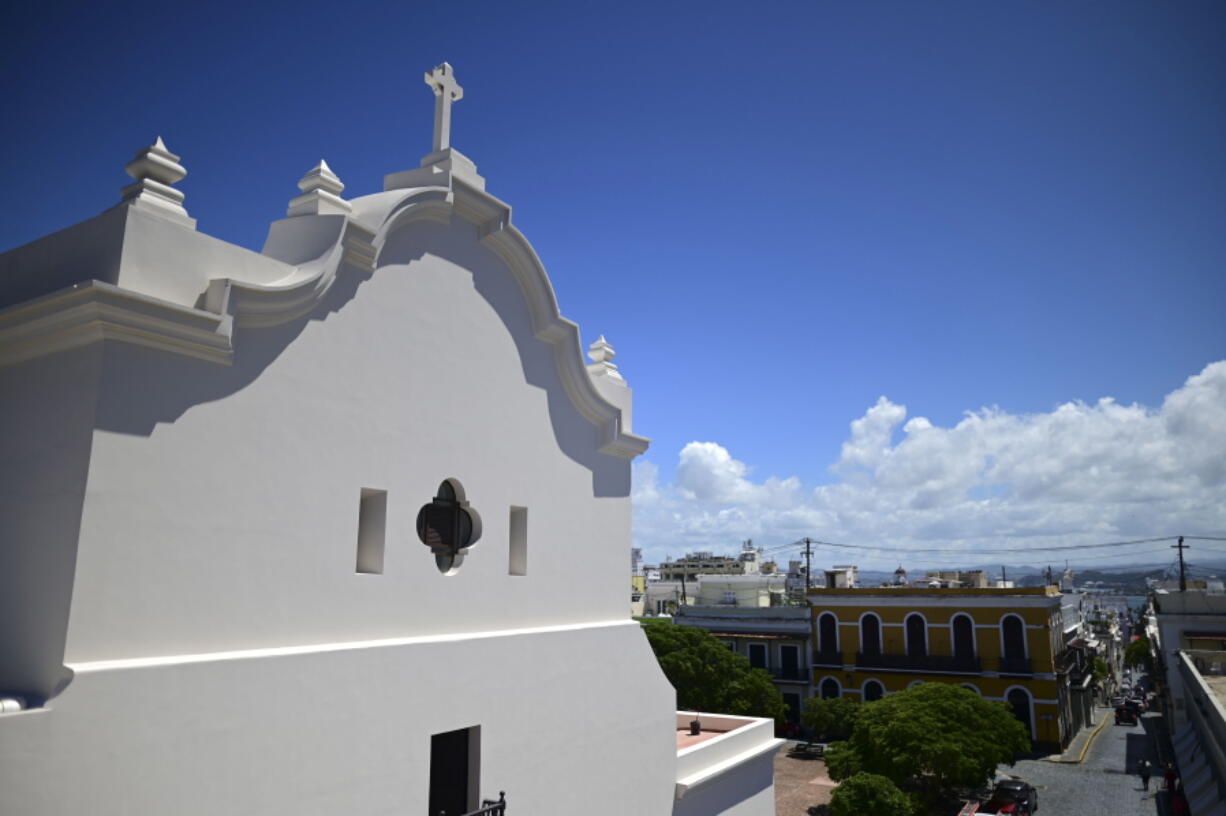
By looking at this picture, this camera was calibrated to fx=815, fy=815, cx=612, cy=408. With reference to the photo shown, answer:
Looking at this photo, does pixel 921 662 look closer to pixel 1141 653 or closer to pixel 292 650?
pixel 292 650

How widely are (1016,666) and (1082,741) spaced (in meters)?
8.01

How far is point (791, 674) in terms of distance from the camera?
43.1 metres

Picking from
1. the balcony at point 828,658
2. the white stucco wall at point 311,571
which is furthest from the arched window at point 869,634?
the white stucco wall at point 311,571

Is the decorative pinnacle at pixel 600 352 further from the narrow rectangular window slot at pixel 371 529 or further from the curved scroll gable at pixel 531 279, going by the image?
the narrow rectangular window slot at pixel 371 529

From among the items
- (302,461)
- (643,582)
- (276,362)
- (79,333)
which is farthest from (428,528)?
(643,582)

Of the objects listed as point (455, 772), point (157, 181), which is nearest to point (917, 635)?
point (455, 772)

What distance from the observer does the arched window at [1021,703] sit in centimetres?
3697

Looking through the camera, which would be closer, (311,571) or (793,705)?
(311,571)

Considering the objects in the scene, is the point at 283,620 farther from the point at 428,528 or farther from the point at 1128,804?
the point at 1128,804

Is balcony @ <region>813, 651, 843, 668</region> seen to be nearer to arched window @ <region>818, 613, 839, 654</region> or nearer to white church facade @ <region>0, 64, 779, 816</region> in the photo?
arched window @ <region>818, 613, 839, 654</region>

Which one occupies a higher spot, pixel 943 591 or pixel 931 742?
pixel 943 591

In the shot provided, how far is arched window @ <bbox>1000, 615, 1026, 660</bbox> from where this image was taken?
37.3 m

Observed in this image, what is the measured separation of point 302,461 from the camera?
6371mm

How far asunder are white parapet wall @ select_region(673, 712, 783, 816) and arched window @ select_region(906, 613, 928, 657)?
29.3 m
